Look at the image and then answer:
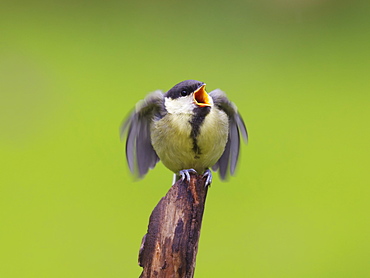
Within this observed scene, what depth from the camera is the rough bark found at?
1.22 m

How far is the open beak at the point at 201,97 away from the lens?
1489 millimetres

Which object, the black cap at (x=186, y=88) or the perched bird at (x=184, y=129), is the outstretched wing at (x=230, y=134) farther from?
the black cap at (x=186, y=88)

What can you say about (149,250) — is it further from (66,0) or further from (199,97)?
(66,0)

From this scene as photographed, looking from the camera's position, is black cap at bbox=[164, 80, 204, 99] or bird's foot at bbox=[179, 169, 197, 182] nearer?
bird's foot at bbox=[179, 169, 197, 182]

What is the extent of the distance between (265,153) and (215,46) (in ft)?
3.11

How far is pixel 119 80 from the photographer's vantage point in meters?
3.37

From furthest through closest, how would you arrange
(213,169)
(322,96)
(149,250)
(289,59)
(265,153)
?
(289,59), (322,96), (265,153), (213,169), (149,250)

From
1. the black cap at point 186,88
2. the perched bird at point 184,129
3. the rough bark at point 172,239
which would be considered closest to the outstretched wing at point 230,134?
the perched bird at point 184,129

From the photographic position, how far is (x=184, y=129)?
151 centimetres

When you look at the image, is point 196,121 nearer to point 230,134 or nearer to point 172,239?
point 230,134

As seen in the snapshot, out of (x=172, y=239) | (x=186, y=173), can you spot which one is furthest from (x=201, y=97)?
(x=172, y=239)

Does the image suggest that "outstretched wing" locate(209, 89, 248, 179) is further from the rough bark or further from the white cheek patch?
the rough bark

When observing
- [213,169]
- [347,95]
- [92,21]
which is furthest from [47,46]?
[213,169]

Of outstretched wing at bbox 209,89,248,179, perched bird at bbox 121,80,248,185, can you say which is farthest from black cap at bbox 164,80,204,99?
outstretched wing at bbox 209,89,248,179
